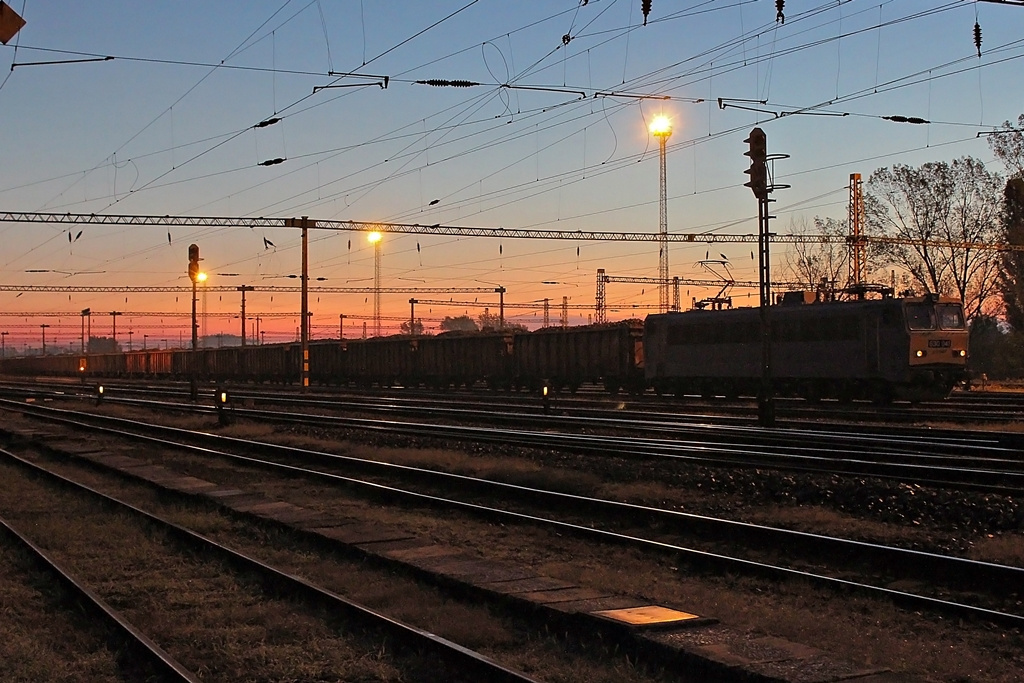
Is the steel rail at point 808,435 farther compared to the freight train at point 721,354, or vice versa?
the freight train at point 721,354

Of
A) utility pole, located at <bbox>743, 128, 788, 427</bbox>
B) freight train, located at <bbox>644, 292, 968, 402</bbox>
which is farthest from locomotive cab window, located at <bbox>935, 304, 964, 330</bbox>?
utility pole, located at <bbox>743, 128, 788, 427</bbox>

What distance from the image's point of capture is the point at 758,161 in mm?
22781

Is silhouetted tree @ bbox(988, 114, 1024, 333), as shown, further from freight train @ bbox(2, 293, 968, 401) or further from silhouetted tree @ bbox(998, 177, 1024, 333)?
freight train @ bbox(2, 293, 968, 401)

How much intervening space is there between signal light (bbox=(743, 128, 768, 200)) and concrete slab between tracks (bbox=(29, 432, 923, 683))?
13.7 meters

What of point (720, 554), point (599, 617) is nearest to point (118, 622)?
point (599, 617)

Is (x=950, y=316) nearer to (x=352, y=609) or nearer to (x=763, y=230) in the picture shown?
(x=763, y=230)

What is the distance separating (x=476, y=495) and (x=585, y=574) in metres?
5.98

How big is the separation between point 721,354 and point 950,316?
24.4ft

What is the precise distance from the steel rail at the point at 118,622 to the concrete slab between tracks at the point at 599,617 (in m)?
2.61

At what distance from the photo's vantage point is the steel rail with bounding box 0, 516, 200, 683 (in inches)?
270

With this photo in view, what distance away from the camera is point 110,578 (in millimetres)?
10148

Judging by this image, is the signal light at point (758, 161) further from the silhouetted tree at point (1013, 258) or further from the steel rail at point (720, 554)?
the silhouetted tree at point (1013, 258)

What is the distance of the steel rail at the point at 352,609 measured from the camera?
6.62 metres

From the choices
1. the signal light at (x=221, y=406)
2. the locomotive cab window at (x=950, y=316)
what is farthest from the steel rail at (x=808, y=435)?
the locomotive cab window at (x=950, y=316)
